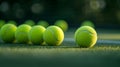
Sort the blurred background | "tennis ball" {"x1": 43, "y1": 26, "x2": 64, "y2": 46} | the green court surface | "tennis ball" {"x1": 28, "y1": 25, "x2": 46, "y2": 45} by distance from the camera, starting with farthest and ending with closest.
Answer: the blurred background
"tennis ball" {"x1": 28, "y1": 25, "x2": 46, "y2": 45}
"tennis ball" {"x1": 43, "y1": 26, "x2": 64, "y2": 46}
the green court surface

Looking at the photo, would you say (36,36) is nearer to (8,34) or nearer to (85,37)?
(8,34)

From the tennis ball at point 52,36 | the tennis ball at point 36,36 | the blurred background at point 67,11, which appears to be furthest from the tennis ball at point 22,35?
the blurred background at point 67,11

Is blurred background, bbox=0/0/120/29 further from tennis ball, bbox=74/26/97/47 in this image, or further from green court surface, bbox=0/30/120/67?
green court surface, bbox=0/30/120/67

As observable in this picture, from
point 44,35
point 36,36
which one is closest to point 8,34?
point 36,36

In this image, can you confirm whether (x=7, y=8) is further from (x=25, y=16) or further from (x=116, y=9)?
(x=116, y=9)

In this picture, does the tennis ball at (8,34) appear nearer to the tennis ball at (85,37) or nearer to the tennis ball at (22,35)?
the tennis ball at (22,35)

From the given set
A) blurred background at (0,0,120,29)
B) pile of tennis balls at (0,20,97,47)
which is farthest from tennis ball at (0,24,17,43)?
blurred background at (0,0,120,29)

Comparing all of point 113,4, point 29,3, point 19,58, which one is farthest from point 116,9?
point 19,58
